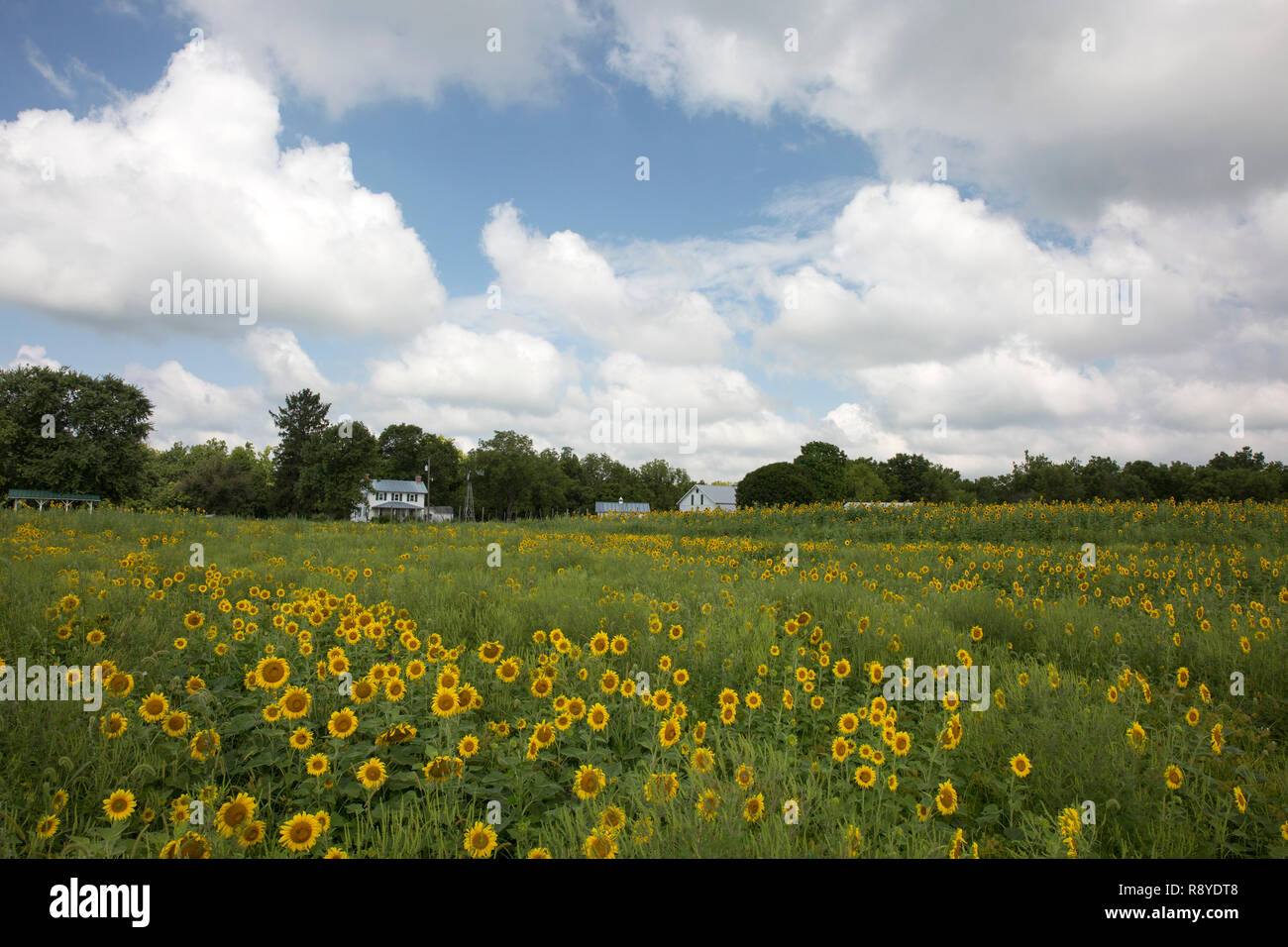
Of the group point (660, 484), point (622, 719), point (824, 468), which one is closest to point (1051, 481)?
point (824, 468)

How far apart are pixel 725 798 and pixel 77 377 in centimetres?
6582

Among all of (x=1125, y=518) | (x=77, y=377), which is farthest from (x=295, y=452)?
(x=1125, y=518)

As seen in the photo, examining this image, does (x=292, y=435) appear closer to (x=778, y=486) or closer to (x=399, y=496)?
(x=399, y=496)

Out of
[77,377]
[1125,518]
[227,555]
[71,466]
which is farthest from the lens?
[77,377]

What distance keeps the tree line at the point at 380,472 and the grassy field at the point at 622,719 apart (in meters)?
20.1

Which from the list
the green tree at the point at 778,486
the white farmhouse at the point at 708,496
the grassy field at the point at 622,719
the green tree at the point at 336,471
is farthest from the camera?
the white farmhouse at the point at 708,496

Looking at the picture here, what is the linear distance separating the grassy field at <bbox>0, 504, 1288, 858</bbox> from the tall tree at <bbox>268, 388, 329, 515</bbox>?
64.1 metres

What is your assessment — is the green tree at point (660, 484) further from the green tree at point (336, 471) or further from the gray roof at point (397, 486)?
A: the green tree at point (336, 471)

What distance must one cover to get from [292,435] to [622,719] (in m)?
74.8

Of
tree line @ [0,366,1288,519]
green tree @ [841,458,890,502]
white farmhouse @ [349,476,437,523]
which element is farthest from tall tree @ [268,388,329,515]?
green tree @ [841,458,890,502]

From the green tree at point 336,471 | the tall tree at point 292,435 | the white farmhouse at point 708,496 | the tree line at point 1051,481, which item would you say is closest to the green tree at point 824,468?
the tree line at point 1051,481

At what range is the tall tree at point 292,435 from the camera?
209 feet

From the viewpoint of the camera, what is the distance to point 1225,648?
15.6 feet

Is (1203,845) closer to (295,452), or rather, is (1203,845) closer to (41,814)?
(41,814)
